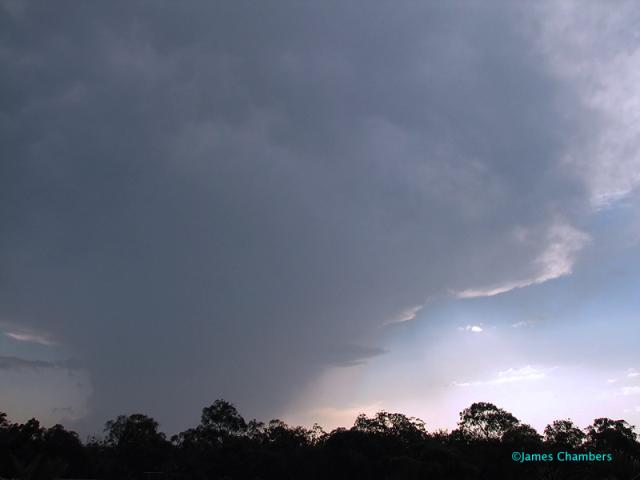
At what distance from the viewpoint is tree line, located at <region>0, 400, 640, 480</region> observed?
194 feet

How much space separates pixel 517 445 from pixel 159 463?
58.4 meters

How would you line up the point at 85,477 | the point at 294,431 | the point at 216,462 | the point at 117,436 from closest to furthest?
the point at 85,477
the point at 216,462
the point at 294,431
the point at 117,436

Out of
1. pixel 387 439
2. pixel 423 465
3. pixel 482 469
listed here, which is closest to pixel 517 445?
pixel 482 469

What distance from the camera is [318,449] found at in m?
80.1

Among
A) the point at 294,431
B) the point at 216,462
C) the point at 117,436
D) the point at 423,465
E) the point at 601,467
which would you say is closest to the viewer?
the point at 601,467

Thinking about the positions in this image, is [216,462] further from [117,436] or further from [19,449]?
[117,436]

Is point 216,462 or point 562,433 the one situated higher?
point 562,433

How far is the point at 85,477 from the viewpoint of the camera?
7044 cm

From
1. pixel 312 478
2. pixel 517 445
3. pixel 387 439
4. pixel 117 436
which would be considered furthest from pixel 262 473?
pixel 117 436

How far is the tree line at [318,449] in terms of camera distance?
2330 inches

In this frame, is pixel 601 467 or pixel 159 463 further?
pixel 159 463

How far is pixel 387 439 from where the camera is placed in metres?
86.1

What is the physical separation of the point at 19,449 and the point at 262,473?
3146cm

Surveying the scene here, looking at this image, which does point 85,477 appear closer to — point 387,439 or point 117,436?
point 387,439
